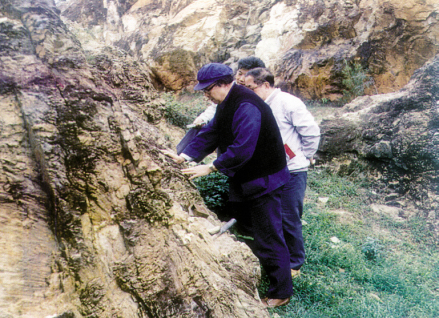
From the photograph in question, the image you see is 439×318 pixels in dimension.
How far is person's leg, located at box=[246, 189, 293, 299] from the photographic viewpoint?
254 centimetres

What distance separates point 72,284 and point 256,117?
1612mm

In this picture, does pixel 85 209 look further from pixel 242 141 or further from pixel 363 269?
pixel 363 269

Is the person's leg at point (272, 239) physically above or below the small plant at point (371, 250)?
above

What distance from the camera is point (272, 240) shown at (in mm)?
2594

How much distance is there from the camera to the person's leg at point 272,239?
254 centimetres

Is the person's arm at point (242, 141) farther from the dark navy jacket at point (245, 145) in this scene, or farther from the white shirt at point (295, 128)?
the white shirt at point (295, 128)

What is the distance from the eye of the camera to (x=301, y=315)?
266 centimetres

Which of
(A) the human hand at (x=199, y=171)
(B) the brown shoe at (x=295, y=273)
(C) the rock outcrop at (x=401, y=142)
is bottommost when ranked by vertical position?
(B) the brown shoe at (x=295, y=273)

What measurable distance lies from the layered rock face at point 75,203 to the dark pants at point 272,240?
85cm

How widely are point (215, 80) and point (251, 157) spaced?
0.66 metres

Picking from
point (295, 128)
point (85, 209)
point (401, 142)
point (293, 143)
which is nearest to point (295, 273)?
point (293, 143)

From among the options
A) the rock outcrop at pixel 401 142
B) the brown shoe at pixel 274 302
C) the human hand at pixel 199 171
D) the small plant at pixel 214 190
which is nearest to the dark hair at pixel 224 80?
the human hand at pixel 199 171

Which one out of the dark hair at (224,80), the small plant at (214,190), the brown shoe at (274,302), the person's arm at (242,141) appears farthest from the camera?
the small plant at (214,190)

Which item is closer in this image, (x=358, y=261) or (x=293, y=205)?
(x=293, y=205)
